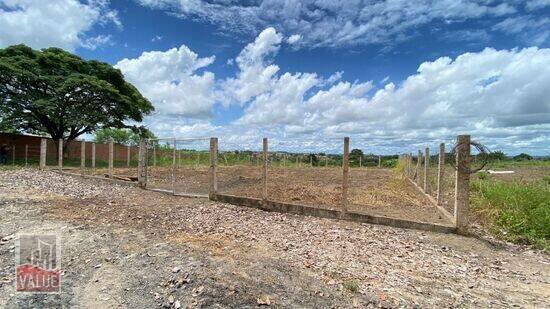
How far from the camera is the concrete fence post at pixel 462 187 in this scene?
6539 millimetres

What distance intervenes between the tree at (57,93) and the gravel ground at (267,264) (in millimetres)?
19065

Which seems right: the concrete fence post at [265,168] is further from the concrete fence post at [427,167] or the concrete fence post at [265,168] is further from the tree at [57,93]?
the tree at [57,93]

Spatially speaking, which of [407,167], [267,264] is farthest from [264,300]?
[407,167]

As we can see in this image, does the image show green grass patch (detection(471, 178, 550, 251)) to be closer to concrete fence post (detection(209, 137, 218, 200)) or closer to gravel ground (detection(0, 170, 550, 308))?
gravel ground (detection(0, 170, 550, 308))

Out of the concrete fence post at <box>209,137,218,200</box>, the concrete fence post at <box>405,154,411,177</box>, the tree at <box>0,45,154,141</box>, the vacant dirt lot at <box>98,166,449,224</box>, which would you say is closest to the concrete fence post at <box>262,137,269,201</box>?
the vacant dirt lot at <box>98,166,449,224</box>

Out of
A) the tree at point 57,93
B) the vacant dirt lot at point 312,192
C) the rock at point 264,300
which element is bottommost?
the rock at point 264,300

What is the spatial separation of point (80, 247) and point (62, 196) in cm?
610

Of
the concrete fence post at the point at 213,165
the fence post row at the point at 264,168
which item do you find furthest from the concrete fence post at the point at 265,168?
the concrete fence post at the point at 213,165

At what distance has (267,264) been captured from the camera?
4.84m

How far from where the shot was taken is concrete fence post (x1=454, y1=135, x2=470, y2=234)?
6.54 metres

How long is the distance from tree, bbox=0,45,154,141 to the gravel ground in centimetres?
1907

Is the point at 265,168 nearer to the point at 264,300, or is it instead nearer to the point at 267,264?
the point at 267,264

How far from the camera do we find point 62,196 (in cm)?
1090

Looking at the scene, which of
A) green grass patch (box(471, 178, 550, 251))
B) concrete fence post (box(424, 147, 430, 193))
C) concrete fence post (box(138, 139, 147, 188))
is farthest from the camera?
concrete fence post (box(138, 139, 147, 188))
